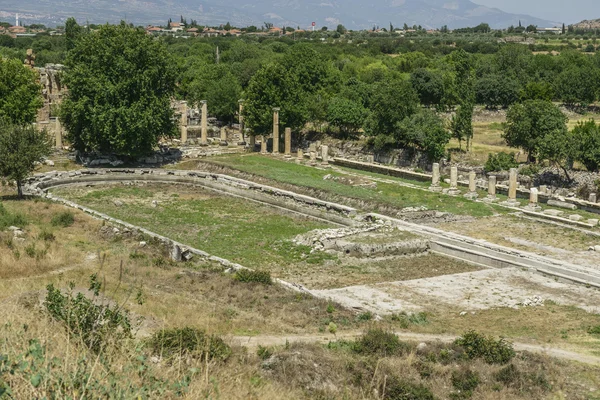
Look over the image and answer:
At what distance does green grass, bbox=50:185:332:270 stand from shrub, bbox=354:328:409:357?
10.2m

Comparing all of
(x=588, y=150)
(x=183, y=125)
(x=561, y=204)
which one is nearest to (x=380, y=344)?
(x=561, y=204)

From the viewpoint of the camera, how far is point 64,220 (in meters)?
34.8

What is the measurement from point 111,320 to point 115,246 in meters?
14.6

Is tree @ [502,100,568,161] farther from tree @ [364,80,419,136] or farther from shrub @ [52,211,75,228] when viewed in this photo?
shrub @ [52,211,75,228]

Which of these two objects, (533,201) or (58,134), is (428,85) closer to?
(58,134)

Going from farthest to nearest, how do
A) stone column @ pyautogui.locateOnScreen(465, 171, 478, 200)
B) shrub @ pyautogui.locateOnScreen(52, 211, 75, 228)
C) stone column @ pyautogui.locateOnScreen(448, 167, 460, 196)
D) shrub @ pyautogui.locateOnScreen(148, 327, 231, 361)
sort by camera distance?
stone column @ pyautogui.locateOnScreen(448, 167, 460, 196) < stone column @ pyautogui.locateOnScreen(465, 171, 478, 200) < shrub @ pyautogui.locateOnScreen(52, 211, 75, 228) < shrub @ pyautogui.locateOnScreen(148, 327, 231, 361)

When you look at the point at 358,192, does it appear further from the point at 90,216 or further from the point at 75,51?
the point at 75,51

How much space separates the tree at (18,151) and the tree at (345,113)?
27047 millimetres

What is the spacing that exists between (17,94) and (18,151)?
17.9 metres

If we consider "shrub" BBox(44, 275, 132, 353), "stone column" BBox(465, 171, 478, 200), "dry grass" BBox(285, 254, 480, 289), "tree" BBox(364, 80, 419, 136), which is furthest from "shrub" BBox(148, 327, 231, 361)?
"tree" BBox(364, 80, 419, 136)

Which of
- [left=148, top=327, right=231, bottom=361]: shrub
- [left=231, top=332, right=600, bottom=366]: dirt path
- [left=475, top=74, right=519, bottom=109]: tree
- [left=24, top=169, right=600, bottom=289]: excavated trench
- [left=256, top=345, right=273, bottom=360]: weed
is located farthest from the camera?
[left=475, top=74, right=519, bottom=109]: tree

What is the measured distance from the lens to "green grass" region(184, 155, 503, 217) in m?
40.3

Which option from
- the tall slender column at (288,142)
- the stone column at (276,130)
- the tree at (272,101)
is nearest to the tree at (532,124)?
the tree at (272,101)

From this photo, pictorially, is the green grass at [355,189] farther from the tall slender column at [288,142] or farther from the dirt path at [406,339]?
the dirt path at [406,339]
